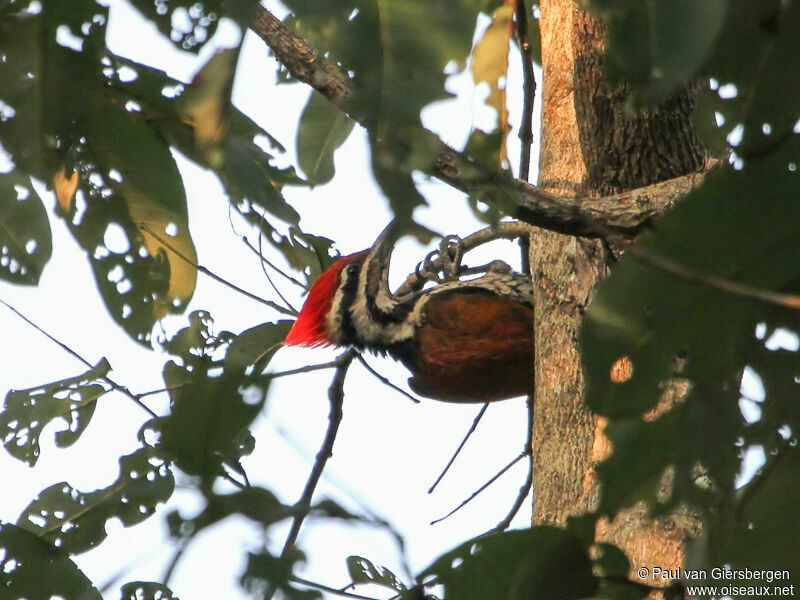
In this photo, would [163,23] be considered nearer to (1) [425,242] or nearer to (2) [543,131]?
(1) [425,242]

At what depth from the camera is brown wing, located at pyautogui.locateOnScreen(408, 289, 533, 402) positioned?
3688mm

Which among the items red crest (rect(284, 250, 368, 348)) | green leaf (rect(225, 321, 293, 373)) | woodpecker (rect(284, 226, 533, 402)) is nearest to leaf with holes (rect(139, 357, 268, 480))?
green leaf (rect(225, 321, 293, 373))

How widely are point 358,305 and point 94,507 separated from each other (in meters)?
1.72

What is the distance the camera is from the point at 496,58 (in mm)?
3213

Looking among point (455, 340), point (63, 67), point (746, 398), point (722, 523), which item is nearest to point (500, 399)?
point (455, 340)

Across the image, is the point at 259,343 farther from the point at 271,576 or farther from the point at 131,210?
the point at 271,576

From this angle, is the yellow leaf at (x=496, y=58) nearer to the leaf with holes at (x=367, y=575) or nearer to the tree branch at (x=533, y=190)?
the tree branch at (x=533, y=190)

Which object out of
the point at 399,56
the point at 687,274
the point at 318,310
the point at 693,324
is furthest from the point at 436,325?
the point at 399,56

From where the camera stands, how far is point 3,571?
1824 millimetres

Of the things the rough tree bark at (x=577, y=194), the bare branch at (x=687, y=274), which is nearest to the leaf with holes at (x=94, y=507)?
the rough tree bark at (x=577, y=194)

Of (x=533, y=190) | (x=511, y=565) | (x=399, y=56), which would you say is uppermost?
(x=533, y=190)

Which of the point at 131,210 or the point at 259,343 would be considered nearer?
the point at 131,210

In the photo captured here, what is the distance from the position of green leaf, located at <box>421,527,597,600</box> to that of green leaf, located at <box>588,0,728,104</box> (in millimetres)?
695

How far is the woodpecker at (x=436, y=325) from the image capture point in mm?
3713
